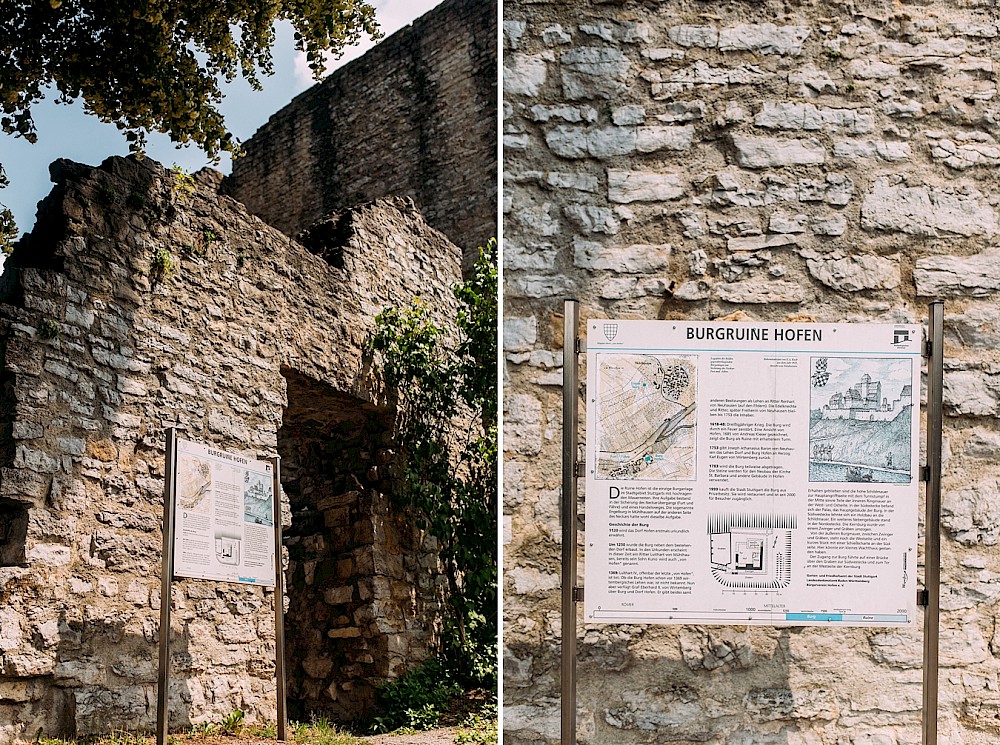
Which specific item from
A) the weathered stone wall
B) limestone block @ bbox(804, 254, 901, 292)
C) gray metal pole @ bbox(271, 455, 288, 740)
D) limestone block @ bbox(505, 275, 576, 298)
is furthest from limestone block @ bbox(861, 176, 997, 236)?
the weathered stone wall

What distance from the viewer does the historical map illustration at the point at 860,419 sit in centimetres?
274

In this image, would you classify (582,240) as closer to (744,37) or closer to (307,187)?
(744,37)

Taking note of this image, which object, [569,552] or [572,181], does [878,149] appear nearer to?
[572,181]

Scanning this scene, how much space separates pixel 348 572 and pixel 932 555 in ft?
18.8

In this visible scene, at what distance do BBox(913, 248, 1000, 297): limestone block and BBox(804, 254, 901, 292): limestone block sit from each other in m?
0.09

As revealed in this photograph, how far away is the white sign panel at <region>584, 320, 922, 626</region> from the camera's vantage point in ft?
8.90

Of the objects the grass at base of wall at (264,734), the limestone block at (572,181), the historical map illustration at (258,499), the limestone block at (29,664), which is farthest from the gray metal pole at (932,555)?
the limestone block at (29,664)

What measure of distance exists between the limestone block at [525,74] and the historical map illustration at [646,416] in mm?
947

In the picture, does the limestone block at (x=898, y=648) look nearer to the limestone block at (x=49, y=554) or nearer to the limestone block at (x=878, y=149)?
the limestone block at (x=878, y=149)

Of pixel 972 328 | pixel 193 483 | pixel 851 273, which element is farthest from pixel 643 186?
pixel 193 483

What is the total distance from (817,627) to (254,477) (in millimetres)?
3657

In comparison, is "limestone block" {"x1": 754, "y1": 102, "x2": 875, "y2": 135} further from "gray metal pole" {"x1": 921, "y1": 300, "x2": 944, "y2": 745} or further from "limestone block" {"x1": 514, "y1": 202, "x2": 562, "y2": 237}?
"gray metal pole" {"x1": 921, "y1": 300, "x2": 944, "y2": 745}

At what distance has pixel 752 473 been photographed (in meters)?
2.74

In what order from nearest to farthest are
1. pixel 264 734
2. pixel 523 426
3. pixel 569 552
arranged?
pixel 569 552 < pixel 523 426 < pixel 264 734
